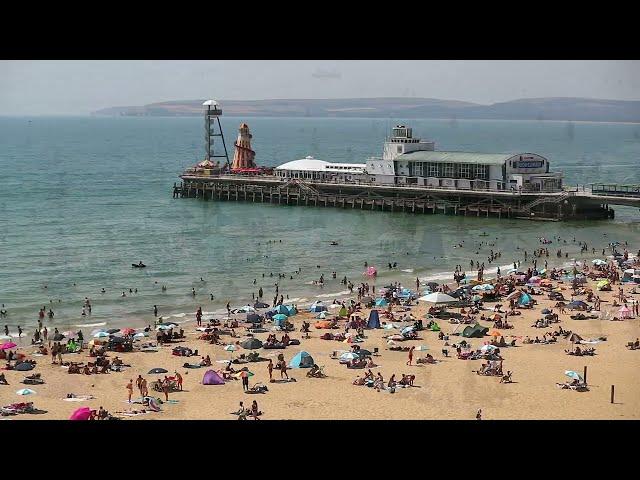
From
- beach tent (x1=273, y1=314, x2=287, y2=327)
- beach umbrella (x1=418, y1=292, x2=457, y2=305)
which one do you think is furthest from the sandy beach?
beach umbrella (x1=418, y1=292, x2=457, y2=305)

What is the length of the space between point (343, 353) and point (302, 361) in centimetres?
135

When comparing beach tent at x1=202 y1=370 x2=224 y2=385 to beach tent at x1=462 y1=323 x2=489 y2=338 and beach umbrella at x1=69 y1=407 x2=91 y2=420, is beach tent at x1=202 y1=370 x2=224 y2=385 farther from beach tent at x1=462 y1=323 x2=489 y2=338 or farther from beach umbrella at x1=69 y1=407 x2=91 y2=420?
beach tent at x1=462 y1=323 x2=489 y2=338

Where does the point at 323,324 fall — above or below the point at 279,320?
below

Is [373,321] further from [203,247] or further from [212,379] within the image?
[203,247]

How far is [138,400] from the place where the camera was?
838 inches

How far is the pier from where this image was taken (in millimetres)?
52719

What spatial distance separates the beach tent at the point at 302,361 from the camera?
23.8m

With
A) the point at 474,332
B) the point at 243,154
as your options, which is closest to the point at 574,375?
the point at 474,332

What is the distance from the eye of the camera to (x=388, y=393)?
853 inches

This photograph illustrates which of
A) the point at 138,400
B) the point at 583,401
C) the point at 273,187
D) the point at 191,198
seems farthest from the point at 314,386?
the point at 191,198

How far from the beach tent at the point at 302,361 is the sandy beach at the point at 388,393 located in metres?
0.19

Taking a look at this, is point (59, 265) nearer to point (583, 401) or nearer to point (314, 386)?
point (314, 386)

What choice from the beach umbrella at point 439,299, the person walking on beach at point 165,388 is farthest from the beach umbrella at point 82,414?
the beach umbrella at point 439,299
